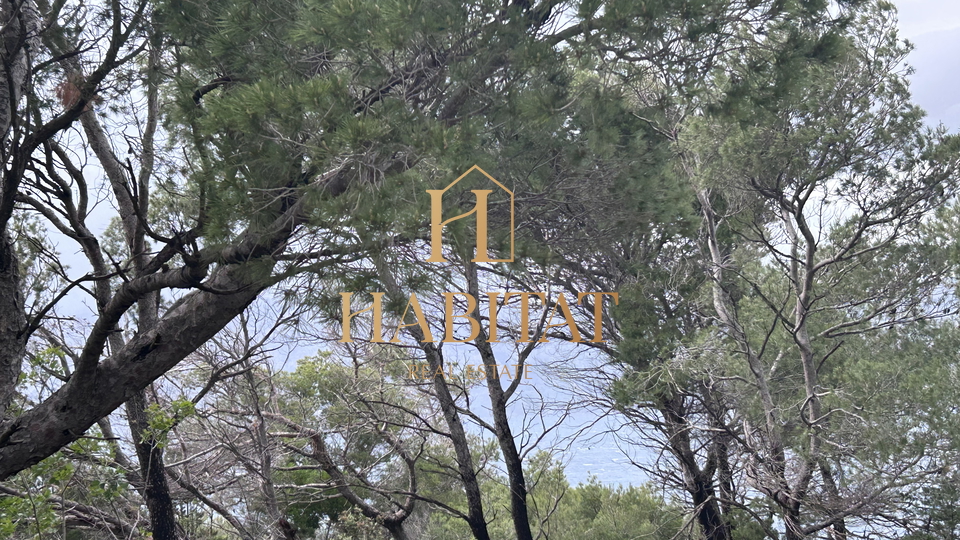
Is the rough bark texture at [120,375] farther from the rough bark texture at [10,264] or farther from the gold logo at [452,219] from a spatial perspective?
the gold logo at [452,219]

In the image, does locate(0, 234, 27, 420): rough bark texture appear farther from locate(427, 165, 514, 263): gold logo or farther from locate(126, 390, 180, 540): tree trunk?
locate(427, 165, 514, 263): gold logo

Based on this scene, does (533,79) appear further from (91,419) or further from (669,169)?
(91,419)

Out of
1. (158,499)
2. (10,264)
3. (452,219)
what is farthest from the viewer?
(158,499)

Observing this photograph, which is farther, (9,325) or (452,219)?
(9,325)

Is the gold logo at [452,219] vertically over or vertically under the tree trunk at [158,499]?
over

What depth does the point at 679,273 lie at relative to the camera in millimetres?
4824

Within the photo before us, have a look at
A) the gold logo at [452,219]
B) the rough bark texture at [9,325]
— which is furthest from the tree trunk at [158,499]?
the gold logo at [452,219]

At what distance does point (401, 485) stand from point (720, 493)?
3.42 metres

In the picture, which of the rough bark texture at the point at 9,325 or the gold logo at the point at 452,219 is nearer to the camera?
the gold logo at the point at 452,219

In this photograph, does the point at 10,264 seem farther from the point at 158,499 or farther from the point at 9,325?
the point at 158,499

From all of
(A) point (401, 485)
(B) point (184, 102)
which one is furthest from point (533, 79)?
(A) point (401, 485)

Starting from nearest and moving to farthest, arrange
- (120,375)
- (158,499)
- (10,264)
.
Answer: (120,375)
(10,264)
(158,499)

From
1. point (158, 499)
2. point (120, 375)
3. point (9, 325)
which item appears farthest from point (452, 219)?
point (158, 499)

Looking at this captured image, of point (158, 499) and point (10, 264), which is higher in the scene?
point (10, 264)
